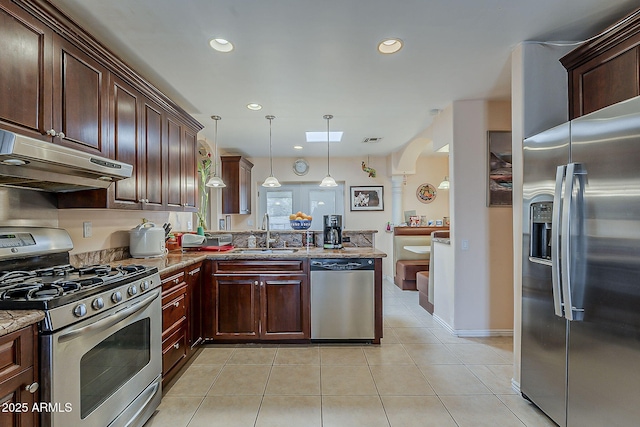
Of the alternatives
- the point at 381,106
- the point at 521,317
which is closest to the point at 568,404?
→ the point at 521,317

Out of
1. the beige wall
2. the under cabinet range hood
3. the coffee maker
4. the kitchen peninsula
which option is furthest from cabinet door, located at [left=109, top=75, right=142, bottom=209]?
the beige wall

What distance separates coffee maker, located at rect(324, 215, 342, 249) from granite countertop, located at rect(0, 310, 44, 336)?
2513mm

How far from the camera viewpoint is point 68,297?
133 cm

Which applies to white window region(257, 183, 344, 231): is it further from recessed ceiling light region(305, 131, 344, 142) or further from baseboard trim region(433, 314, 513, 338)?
baseboard trim region(433, 314, 513, 338)

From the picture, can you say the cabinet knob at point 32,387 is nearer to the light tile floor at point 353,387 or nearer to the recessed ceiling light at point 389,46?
the light tile floor at point 353,387

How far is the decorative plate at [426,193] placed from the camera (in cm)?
659

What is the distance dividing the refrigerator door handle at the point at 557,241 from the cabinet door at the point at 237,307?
2.33 meters

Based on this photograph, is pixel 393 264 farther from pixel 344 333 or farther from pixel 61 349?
pixel 61 349

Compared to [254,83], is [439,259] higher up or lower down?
lower down

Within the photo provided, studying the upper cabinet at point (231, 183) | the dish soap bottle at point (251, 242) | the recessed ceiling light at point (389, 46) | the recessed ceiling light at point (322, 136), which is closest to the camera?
the recessed ceiling light at point (389, 46)

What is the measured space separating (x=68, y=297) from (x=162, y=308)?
946 millimetres

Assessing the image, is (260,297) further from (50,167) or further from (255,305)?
(50,167)

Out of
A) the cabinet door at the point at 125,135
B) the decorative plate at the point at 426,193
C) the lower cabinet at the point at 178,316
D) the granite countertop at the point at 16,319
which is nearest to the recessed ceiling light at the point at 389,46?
the cabinet door at the point at 125,135

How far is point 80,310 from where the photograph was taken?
1380mm
